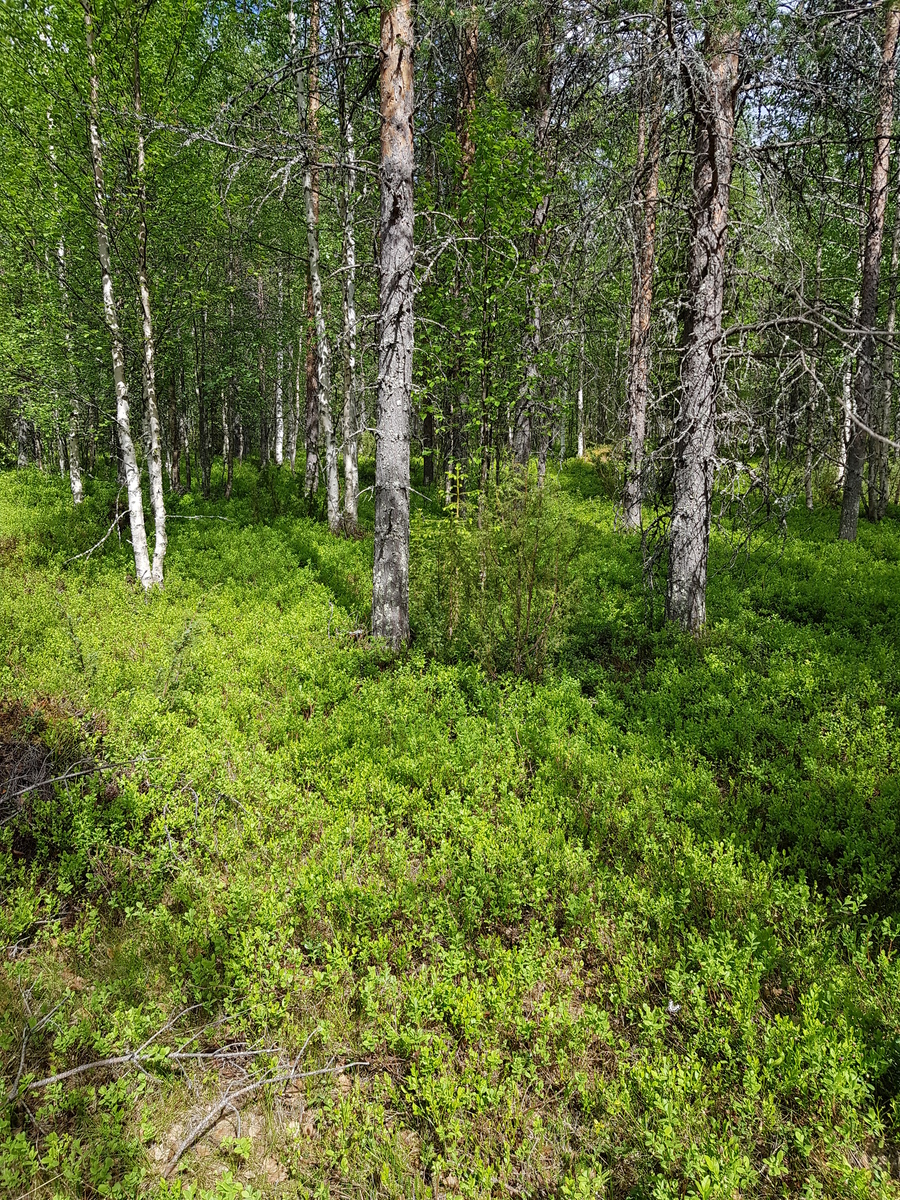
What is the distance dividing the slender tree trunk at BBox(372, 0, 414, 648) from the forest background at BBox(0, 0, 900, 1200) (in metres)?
0.05

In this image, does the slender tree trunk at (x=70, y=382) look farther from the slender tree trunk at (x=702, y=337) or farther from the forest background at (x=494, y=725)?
the slender tree trunk at (x=702, y=337)

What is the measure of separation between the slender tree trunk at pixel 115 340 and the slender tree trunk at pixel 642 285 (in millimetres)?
7638

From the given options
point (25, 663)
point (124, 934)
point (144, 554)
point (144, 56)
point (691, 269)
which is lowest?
point (124, 934)

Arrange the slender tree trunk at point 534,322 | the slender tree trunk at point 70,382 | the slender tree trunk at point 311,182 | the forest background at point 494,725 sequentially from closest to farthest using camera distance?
the forest background at point 494,725 → the slender tree trunk at point 534,322 → the slender tree trunk at point 311,182 → the slender tree trunk at point 70,382

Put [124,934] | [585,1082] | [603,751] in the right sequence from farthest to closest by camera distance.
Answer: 1. [603,751]
2. [124,934]
3. [585,1082]

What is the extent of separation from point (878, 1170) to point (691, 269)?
7.58 metres

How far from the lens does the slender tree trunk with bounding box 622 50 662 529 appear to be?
20.9 feet

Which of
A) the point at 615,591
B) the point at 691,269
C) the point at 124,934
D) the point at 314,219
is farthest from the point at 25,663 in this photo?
the point at 314,219

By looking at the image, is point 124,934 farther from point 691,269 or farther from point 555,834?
point 691,269

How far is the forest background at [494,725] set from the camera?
262 centimetres

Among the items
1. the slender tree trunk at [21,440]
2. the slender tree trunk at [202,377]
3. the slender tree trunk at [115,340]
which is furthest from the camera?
the slender tree trunk at [21,440]

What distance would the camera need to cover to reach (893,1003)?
2.83 m

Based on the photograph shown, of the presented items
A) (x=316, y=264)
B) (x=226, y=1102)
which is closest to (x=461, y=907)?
(x=226, y=1102)

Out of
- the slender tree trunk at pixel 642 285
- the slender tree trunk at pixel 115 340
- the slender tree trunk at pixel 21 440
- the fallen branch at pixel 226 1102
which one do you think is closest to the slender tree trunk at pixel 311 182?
the slender tree trunk at pixel 115 340
